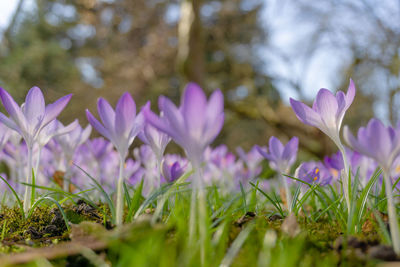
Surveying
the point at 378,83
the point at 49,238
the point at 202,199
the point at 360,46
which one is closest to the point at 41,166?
the point at 49,238

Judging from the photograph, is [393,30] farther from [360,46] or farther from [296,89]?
[296,89]

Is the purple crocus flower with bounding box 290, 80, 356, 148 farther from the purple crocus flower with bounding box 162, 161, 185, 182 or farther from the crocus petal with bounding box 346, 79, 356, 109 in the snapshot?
A: the purple crocus flower with bounding box 162, 161, 185, 182

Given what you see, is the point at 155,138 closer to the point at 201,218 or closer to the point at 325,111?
the point at 201,218

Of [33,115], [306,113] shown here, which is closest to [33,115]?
[33,115]

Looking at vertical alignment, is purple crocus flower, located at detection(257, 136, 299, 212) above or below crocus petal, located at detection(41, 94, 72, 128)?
below

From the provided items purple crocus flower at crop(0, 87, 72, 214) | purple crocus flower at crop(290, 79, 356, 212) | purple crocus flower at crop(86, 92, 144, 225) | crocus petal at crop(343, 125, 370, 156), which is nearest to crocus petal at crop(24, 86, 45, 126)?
purple crocus flower at crop(0, 87, 72, 214)

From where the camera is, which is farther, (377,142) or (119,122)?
(119,122)
